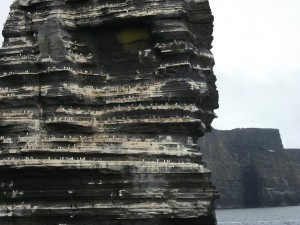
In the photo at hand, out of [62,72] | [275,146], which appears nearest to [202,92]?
[62,72]

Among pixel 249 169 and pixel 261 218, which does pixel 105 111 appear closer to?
pixel 261 218

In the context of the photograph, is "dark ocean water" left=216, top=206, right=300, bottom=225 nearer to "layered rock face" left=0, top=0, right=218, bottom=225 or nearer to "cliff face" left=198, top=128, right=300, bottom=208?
"cliff face" left=198, top=128, right=300, bottom=208

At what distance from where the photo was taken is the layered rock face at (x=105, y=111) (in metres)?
33.0

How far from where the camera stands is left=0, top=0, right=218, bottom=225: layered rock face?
108 ft

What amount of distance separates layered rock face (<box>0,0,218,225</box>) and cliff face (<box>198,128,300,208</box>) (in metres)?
117

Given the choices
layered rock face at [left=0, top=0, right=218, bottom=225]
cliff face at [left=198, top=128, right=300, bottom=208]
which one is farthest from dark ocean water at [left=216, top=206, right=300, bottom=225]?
layered rock face at [left=0, top=0, right=218, bottom=225]

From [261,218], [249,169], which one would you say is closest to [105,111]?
[261,218]

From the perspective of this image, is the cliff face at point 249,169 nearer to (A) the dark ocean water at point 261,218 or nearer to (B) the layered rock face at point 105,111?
(A) the dark ocean water at point 261,218

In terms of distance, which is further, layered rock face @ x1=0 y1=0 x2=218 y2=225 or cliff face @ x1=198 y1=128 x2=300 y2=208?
cliff face @ x1=198 y1=128 x2=300 y2=208

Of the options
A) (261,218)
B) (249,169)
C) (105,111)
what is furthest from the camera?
(249,169)

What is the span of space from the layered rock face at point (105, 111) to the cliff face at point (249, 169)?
117480 millimetres

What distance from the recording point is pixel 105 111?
36625 mm

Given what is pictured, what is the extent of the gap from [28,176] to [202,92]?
13.4 meters

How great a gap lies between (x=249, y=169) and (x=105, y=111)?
131m
